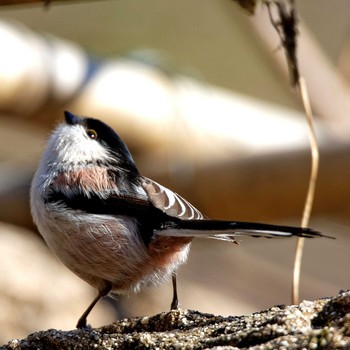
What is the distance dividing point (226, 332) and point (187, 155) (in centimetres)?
394

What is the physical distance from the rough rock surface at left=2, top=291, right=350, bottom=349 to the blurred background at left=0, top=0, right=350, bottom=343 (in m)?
2.48

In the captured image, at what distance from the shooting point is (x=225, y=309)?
6570 millimetres

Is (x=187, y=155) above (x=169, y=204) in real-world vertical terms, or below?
below

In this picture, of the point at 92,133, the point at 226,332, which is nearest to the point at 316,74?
the point at 92,133

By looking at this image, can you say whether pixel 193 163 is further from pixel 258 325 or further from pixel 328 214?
pixel 258 325

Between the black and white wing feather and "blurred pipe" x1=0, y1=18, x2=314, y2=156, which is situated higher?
the black and white wing feather

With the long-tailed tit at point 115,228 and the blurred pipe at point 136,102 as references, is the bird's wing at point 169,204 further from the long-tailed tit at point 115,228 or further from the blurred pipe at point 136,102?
the blurred pipe at point 136,102

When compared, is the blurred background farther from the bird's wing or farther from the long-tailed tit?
the bird's wing

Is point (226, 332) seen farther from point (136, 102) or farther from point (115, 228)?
point (136, 102)

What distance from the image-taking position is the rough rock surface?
2.01 metres

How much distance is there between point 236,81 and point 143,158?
11.5 ft

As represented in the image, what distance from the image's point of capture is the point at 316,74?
671cm

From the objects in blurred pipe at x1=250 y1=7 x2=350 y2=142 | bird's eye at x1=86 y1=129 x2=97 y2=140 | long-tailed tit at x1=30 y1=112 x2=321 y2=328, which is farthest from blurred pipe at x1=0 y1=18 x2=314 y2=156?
long-tailed tit at x1=30 y1=112 x2=321 y2=328

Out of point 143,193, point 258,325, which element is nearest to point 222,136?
point 143,193
